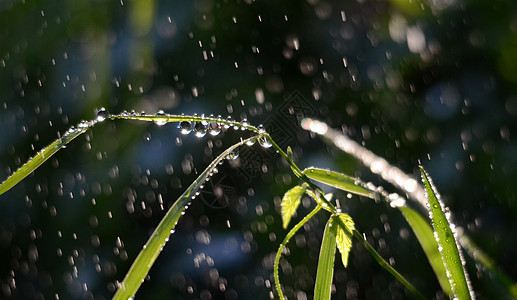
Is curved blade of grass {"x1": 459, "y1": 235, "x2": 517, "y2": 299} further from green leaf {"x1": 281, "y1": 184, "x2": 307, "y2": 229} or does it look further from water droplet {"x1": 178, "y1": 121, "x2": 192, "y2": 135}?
water droplet {"x1": 178, "y1": 121, "x2": 192, "y2": 135}

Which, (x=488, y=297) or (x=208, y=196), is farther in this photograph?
(x=208, y=196)

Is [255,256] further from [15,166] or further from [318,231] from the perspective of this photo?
[15,166]

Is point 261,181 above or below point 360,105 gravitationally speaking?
below

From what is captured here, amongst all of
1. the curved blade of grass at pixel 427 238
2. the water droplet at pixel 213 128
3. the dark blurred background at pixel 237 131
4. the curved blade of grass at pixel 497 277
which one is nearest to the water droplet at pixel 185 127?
the water droplet at pixel 213 128

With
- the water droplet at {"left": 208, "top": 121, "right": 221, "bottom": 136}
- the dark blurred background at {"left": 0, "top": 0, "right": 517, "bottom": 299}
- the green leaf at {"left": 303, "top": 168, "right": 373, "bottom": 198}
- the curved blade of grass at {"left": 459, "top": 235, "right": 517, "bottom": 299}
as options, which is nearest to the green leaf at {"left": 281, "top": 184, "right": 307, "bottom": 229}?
the green leaf at {"left": 303, "top": 168, "right": 373, "bottom": 198}

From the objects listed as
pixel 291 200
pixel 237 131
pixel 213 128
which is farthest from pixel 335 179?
pixel 237 131

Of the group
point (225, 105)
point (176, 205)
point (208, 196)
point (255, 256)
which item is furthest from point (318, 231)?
point (176, 205)
